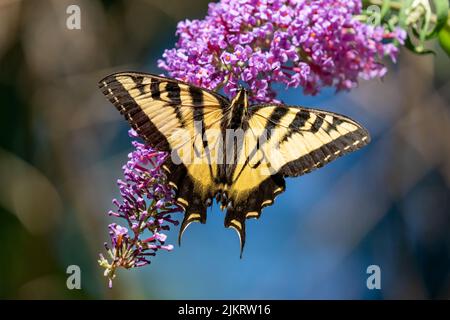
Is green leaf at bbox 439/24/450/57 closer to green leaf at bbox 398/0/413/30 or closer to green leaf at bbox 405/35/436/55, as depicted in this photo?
green leaf at bbox 405/35/436/55

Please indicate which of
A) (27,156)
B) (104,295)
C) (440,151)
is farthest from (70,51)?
(440,151)

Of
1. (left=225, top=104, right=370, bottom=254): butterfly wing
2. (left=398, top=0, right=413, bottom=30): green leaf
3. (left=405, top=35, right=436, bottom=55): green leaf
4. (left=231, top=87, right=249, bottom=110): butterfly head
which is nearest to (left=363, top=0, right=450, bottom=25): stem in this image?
(left=398, top=0, right=413, bottom=30): green leaf

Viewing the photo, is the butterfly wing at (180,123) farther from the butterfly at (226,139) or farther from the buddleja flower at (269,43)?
the buddleja flower at (269,43)

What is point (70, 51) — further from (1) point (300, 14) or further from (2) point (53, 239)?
(1) point (300, 14)

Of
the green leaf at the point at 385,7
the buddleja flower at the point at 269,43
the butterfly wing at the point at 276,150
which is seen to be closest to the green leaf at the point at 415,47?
the buddleja flower at the point at 269,43

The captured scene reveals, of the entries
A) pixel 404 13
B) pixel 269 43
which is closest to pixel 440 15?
pixel 404 13
